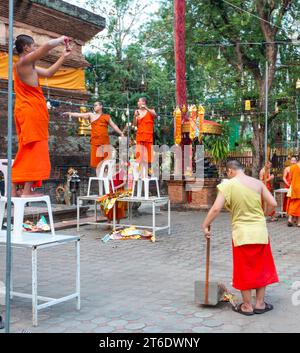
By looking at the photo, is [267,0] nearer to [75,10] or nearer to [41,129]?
[75,10]

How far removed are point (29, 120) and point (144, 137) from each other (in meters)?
5.34

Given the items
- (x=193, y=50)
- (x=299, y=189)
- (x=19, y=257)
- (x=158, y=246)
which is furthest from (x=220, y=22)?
(x=19, y=257)

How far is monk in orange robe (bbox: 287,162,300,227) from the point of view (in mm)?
11836

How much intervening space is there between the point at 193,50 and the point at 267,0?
10.9 feet

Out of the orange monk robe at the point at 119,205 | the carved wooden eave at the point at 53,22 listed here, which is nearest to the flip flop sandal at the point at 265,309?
the orange monk robe at the point at 119,205

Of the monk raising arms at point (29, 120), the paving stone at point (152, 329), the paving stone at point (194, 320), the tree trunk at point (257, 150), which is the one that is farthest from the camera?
the tree trunk at point (257, 150)

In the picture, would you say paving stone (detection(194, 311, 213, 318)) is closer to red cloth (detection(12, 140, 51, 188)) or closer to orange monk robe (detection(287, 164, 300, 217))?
red cloth (detection(12, 140, 51, 188))

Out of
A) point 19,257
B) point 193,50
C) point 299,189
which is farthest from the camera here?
point 193,50

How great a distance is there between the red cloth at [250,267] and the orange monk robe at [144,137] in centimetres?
560

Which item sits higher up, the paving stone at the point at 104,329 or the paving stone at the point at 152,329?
the paving stone at the point at 152,329

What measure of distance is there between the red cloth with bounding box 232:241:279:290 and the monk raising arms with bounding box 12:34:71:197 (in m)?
2.20

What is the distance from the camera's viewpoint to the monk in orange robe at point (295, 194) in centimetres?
1184

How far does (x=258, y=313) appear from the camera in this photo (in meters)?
5.03

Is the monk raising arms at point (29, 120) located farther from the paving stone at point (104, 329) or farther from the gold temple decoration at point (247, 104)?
the gold temple decoration at point (247, 104)
